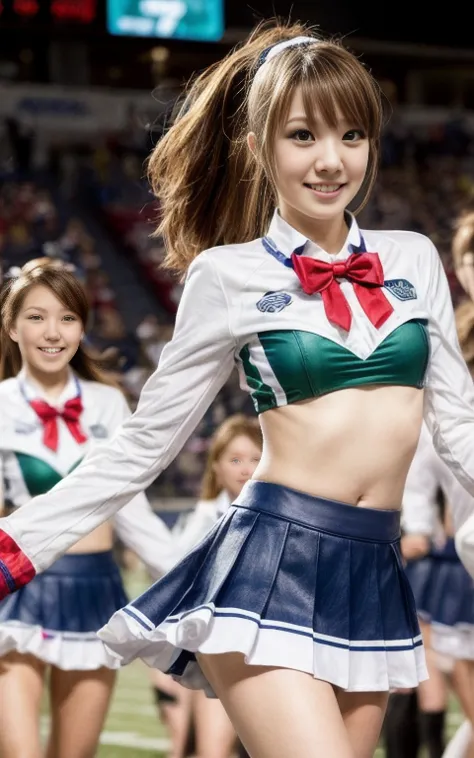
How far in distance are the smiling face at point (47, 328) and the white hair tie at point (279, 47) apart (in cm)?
130

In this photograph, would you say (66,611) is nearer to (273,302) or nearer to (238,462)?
(238,462)

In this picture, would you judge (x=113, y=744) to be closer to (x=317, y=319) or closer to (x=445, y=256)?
(x=317, y=319)

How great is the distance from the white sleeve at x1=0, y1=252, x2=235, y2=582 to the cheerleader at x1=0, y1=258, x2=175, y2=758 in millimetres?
1278

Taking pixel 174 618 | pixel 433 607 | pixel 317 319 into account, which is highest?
pixel 317 319

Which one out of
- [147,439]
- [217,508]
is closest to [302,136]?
[147,439]

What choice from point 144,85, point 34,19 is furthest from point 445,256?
point 144,85

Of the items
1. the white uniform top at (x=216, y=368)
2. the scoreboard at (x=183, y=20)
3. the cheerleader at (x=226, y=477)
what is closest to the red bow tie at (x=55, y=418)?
the cheerleader at (x=226, y=477)

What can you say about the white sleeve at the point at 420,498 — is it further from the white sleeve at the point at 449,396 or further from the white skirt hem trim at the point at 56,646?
the white sleeve at the point at 449,396

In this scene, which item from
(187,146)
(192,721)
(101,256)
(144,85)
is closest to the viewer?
(187,146)

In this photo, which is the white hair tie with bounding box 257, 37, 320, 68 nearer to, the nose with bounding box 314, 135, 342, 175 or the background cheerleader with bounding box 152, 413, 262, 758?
the nose with bounding box 314, 135, 342, 175

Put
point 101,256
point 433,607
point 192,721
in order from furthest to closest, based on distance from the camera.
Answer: point 101,256
point 192,721
point 433,607

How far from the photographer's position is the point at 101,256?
709 inches

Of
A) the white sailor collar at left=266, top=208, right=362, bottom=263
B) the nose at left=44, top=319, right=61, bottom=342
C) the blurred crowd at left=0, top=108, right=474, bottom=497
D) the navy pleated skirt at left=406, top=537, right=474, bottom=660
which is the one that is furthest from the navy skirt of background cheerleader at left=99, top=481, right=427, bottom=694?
the blurred crowd at left=0, top=108, right=474, bottom=497

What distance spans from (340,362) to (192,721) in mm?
2979
